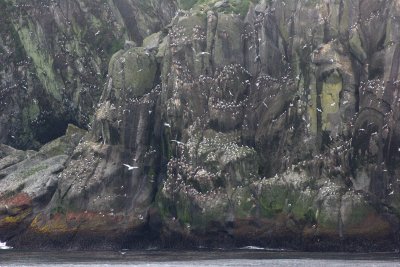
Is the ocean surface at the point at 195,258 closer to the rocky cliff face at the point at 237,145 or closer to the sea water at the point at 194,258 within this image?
the sea water at the point at 194,258

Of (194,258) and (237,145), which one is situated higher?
(237,145)

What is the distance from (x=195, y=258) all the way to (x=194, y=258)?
10 centimetres

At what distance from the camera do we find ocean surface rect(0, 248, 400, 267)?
89.9 meters

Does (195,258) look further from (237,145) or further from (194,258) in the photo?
(237,145)

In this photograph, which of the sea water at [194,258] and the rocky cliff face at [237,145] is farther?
the rocky cliff face at [237,145]

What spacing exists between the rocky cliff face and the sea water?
3953mm

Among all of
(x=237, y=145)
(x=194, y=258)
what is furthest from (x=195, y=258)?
(x=237, y=145)

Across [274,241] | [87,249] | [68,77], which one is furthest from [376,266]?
[68,77]

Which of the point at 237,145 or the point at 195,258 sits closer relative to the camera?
the point at 195,258

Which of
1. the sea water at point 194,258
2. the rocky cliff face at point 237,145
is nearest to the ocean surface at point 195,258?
the sea water at point 194,258

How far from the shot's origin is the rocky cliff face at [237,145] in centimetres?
10119

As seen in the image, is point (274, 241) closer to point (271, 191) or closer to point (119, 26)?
Answer: point (271, 191)

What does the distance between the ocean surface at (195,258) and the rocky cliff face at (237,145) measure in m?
3.91

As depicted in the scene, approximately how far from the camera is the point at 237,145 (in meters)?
109
